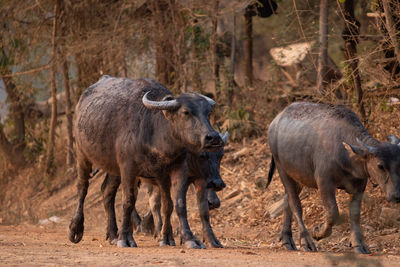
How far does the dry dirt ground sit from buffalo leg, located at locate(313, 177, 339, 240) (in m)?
0.44

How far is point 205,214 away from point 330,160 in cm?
187

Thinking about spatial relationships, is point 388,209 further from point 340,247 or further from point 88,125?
point 88,125

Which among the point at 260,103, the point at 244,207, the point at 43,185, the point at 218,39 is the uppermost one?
the point at 218,39

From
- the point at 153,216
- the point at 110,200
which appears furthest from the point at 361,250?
the point at 153,216

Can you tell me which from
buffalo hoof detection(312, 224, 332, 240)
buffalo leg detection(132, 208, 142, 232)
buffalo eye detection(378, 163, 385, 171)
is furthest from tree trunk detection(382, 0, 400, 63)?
buffalo leg detection(132, 208, 142, 232)

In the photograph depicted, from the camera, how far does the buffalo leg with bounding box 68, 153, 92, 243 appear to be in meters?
10.3

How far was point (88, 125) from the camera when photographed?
10016 mm

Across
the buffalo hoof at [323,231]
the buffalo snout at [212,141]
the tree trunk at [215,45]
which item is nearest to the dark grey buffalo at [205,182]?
the buffalo snout at [212,141]

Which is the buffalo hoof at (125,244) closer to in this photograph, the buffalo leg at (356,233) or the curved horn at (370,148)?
the buffalo leg at (356,233)

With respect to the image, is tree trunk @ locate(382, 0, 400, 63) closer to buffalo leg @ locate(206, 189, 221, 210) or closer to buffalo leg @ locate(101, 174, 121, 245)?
buffalo leg @ locate(206, 189, 221, 210)

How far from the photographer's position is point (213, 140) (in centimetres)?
820

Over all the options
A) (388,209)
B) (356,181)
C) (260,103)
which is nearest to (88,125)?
(356,181)

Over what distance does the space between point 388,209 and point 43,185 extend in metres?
9.55

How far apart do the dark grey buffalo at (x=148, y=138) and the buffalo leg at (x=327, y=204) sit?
137cm
